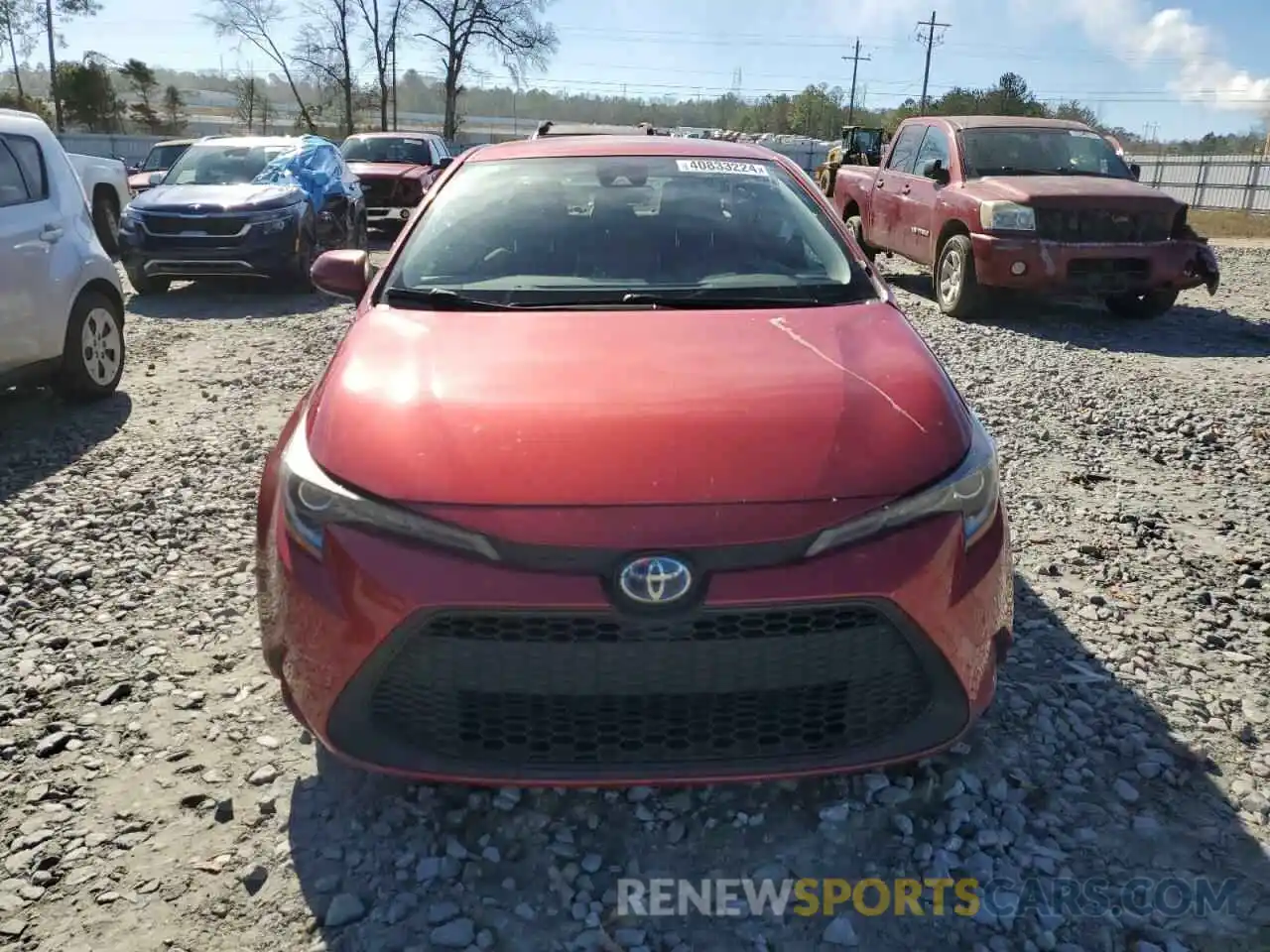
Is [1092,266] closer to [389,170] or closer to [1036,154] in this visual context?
[1036,154]

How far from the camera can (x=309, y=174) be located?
35.8 ft

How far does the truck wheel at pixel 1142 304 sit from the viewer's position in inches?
357

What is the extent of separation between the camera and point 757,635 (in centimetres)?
202

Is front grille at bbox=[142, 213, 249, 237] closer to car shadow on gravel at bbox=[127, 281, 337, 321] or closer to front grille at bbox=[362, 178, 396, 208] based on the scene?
car shadow on gravel at bbox=[127, 281, 337, 321]

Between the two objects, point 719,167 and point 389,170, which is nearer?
point 719,167

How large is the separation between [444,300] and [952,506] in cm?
162

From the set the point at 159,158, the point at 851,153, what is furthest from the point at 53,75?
the point at 851,153

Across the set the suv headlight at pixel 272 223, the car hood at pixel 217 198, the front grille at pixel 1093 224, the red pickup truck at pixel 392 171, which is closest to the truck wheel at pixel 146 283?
the car hood at pixel 217 198

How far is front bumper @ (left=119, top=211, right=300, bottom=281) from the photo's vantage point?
9711 millimetres

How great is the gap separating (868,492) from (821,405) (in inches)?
12.5

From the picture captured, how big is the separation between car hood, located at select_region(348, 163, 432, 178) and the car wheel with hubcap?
9.01m

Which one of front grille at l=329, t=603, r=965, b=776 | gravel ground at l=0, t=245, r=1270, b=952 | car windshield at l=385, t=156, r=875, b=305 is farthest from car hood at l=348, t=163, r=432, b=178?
front grille at l=329, t=603, r=965, b=776

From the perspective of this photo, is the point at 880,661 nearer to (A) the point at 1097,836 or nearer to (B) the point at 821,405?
(B) the point at 821,405

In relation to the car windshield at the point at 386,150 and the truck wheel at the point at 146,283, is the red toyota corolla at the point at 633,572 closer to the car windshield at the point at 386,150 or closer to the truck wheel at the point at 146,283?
the truck wheel at the point at 146,283
